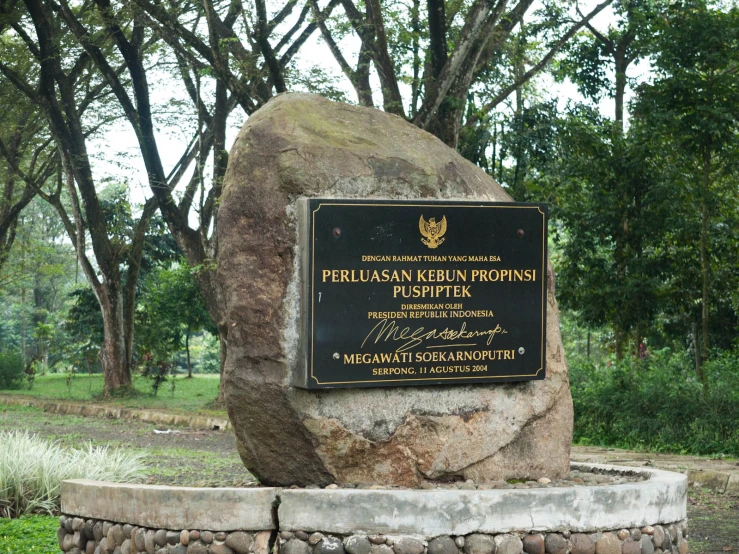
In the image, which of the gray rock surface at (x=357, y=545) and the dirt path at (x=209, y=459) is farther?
the dirt path at (x=209, y=459)

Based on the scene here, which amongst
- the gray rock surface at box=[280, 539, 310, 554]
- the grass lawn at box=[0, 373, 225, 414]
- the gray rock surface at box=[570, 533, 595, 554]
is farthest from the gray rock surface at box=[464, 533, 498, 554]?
the grass lawn at box=[0, 373, 225, 414]

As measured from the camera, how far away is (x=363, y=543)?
17.3 ft

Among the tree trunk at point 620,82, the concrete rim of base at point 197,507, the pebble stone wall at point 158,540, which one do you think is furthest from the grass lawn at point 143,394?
the concrete rim of base at point 197,507

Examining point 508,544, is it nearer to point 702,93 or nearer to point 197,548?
point 197,548

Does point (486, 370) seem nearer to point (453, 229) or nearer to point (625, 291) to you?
point (453, 229)

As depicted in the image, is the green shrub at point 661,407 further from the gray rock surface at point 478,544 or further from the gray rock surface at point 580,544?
the gray rock surface at point 478,544

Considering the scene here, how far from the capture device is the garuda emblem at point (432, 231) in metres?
6.03

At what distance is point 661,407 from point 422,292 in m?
8.06

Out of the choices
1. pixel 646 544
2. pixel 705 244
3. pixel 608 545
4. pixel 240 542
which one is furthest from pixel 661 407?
pixel 240 542

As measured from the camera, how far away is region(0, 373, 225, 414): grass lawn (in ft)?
66.2

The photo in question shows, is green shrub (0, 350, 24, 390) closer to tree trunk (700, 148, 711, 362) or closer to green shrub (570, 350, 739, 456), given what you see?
green shrub (570, 350, 739, 456)
